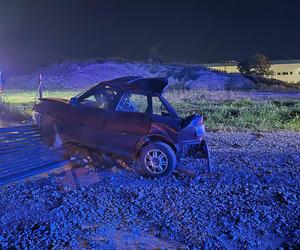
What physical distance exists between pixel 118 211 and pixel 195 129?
88.8 inches

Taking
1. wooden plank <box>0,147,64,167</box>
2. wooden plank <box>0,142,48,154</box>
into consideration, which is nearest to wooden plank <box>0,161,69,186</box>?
wooden plank <box>0,147,64,167</box>

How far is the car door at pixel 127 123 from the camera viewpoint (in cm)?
648

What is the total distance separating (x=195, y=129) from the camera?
6352 millimetres

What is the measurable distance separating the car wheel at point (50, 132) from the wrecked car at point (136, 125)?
279 mm

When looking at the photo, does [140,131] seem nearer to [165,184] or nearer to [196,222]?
[165,184]

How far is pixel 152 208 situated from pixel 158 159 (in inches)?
56.7

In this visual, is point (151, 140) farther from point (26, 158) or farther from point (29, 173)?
point (26, 158)

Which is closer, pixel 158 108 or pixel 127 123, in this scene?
pixel 127 123

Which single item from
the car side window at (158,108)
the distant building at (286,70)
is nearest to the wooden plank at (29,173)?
the car side window at (158,108)

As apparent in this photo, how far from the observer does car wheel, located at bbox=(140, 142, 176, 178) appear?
6.28m

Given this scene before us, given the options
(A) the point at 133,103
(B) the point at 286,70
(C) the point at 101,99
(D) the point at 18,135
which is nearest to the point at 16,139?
(D) the point at 18,135

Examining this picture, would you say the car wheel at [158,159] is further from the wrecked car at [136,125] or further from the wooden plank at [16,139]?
the wooden plank at [16,139]

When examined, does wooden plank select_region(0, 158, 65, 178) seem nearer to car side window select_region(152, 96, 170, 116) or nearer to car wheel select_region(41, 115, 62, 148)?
car wheel select_region(41, 115, 62, 148)

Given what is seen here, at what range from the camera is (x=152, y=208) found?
5020mm
